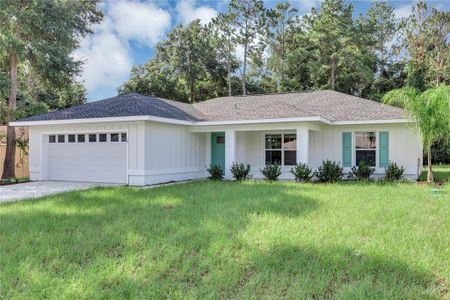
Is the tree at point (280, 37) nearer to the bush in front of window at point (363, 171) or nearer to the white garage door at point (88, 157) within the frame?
the bush in front of window at point (363, 171)

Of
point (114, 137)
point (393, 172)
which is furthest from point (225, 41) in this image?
point (393, 172)

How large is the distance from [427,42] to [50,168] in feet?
95.7

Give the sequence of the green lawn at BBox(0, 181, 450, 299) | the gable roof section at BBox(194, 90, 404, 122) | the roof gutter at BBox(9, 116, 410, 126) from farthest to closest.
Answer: the gable roof section at BBox(194, 90, 404, 122) < the roof gutter at BBox(9, 116, 410, 126) < the green lawn at BBox(0, 181, 450, 299)

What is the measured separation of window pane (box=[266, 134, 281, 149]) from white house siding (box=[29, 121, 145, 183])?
598 centimetres

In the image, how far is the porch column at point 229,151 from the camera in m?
15.0

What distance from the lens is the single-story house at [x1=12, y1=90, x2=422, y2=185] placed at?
13.5 meters

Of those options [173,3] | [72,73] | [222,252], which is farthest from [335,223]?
[72,73]

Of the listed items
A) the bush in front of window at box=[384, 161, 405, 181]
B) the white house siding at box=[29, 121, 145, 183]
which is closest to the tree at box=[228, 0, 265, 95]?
the white house siding at box=[29, 121, 145, 183]

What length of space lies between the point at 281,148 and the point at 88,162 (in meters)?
7.95

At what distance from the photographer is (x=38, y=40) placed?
643 inches

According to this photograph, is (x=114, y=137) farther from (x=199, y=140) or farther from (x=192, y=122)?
(x=199, y=140)

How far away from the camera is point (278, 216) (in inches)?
275

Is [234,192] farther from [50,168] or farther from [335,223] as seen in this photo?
[50,168]

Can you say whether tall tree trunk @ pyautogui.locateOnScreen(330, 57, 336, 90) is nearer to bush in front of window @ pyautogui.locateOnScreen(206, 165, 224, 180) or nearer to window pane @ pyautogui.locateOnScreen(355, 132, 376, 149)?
window pane @ pyautogui.locateOnScreen(355, 132, 376, 149)
